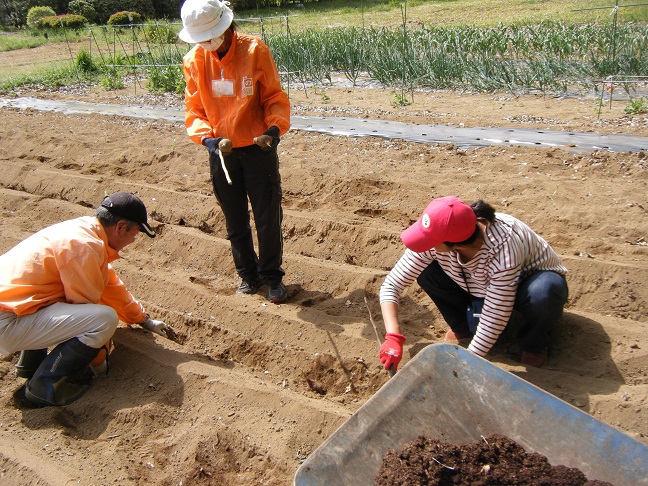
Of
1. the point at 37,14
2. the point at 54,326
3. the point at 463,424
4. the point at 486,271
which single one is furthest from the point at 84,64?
the point at 37,14

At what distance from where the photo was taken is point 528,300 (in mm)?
2768

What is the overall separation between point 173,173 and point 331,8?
67.3 feet

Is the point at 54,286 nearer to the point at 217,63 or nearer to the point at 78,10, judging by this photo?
the point at 217,63

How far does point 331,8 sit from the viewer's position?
2459 cm

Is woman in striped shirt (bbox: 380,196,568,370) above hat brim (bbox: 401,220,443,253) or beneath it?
beneath

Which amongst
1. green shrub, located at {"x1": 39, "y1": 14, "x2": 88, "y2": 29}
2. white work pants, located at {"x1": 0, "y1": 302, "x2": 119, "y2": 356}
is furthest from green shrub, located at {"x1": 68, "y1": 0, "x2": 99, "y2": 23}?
white work pants, located at {"x1": 0, "y1": 302, "x2": 119, "y2": 356}

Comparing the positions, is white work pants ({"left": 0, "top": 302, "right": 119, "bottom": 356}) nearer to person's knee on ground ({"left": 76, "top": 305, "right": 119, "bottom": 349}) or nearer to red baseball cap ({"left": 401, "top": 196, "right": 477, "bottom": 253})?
person's knee on ground ({"left": 76, "top": 305, "right": 119, "bottom": 349})

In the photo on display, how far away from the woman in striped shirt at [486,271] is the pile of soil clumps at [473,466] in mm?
500

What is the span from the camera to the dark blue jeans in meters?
2.75

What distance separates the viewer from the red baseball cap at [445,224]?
2.44 metres

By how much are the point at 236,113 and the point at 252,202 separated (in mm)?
543

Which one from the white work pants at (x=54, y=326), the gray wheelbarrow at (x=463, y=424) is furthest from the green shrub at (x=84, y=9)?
the gray wheelbarrow at (x=463, y=424)

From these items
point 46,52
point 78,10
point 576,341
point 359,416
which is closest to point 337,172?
point 576,341

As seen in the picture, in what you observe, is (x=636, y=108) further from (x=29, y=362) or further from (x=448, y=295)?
(x=29, y=362)
